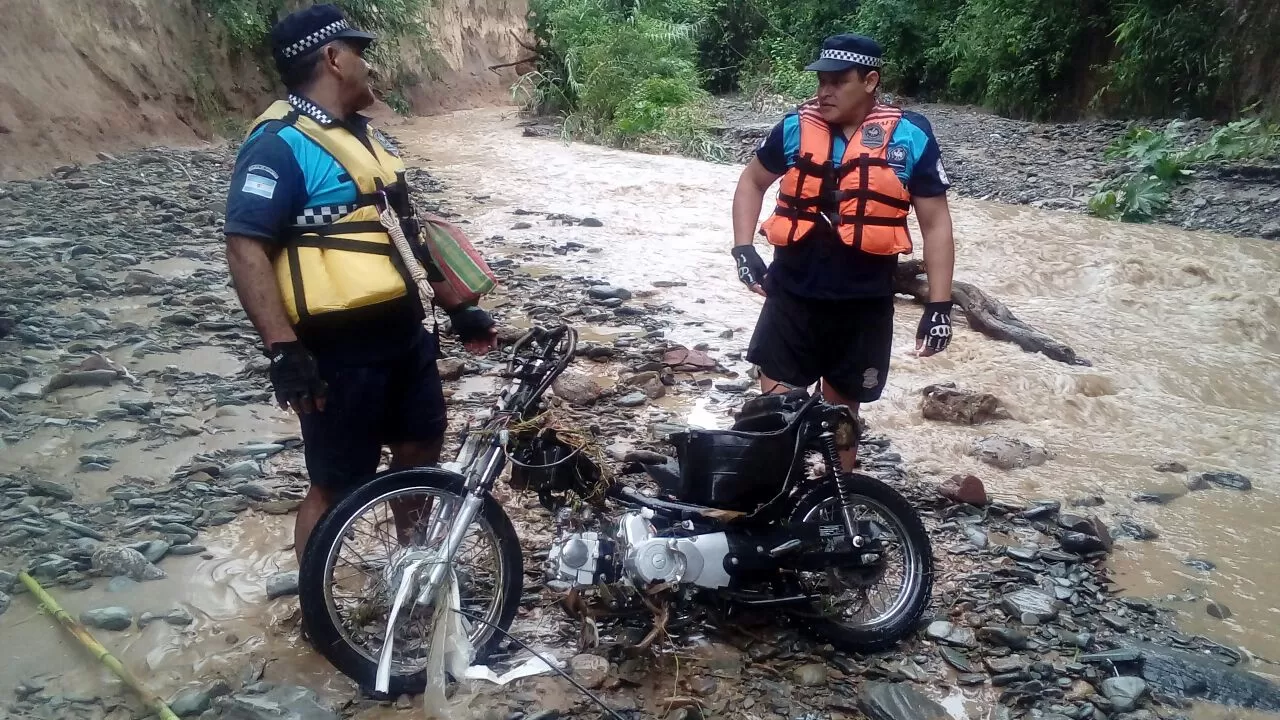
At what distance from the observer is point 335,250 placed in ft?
8.67

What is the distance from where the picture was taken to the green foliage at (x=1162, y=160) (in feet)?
36.3

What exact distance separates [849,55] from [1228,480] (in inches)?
131

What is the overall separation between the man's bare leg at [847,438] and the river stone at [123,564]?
2429 mm

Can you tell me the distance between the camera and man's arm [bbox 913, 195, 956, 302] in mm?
3395

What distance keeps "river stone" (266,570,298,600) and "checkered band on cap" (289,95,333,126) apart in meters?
1.67

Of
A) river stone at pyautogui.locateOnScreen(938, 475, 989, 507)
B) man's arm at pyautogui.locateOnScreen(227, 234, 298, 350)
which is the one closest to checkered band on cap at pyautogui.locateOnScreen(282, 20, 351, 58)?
man's arm at pyautogui.locateOnScreen(227, 234, 298, 350)

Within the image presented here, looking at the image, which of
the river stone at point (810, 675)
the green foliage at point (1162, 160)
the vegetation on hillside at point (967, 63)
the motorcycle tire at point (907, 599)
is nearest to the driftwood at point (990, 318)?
the motorcycle tire at point (907, 599)

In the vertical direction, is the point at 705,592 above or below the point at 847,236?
below

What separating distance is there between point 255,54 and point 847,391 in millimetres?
14777

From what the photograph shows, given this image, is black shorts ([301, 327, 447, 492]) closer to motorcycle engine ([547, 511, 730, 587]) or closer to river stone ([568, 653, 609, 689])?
motorcycle engine ([547, 511, 730, 587])

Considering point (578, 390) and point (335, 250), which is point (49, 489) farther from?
point (578, 390)

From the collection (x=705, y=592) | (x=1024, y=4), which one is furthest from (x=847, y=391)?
(x=1024, y=4)

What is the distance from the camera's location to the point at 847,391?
355cm

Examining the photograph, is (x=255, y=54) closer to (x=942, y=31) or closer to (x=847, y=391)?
(x=847, y=391)
